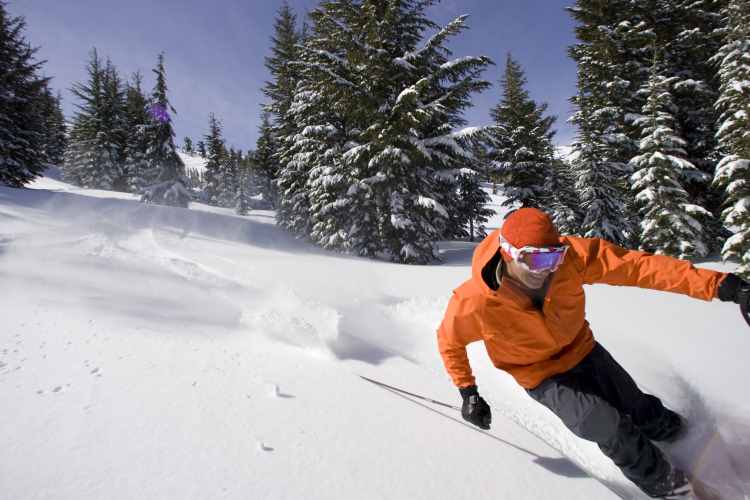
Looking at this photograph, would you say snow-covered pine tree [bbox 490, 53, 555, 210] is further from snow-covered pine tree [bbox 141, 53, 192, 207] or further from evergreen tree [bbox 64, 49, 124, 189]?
evergreen tree [bbox 64, 49, 124, 189]

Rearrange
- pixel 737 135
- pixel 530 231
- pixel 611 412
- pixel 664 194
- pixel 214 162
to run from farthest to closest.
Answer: pixel 214 162 → pixel 664 194 → pixel 737 135 → pixel 611 412 → pixel 530 231

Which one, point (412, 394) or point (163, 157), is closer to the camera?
point (412, 394)

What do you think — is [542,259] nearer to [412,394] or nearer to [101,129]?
[412,394]

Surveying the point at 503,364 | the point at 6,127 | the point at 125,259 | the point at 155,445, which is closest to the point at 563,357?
the point at 503,364

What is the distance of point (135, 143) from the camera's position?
33125 millimetres

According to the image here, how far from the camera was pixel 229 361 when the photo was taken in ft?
10.8

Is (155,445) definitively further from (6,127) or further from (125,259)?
(6,127)

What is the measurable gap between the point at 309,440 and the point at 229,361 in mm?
1294

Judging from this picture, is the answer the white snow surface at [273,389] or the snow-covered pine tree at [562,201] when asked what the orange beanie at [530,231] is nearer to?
the white snow surface at [273,389]

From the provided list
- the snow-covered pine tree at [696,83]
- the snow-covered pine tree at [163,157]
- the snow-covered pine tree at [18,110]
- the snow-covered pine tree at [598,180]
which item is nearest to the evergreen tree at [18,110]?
the snow-covered pine tree at [18,110]

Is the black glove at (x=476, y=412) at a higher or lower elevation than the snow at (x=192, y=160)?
lower

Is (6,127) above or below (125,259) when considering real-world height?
above

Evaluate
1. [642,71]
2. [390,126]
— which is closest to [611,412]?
[390,126]

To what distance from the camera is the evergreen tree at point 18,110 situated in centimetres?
1788
